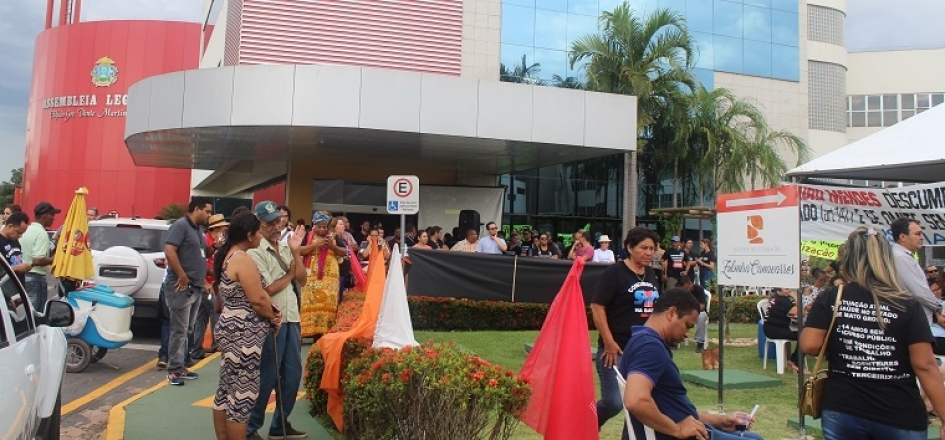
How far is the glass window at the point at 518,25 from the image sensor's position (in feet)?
75.4

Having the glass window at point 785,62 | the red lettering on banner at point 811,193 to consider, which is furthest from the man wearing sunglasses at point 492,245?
the glass window at point 785,62

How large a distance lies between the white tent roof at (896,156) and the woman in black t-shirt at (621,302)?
5645 millimetres

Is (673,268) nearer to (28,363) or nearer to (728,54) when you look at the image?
(28,363)

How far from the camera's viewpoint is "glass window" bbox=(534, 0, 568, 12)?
23500 mm

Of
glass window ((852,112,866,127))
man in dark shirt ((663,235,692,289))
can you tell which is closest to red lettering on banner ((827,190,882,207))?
man in dark shirt ((663,235,692,289))

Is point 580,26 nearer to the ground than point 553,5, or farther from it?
nearer to the ground

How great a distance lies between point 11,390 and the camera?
3434 mm

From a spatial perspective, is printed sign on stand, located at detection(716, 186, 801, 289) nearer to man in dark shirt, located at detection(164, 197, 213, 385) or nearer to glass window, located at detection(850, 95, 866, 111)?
man in dark shirt, located at detection(164, 197, 213, 385)

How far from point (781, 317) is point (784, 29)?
20980 millimetres

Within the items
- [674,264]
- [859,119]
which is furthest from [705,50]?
[674,264]

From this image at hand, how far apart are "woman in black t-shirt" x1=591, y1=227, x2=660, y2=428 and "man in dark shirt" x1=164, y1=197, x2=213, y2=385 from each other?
15.3ft

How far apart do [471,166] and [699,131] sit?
7532 mm

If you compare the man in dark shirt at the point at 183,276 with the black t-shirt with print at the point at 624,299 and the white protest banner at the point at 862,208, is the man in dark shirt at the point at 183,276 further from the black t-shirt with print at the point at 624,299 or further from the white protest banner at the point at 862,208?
the white protest banner at the point at 862,208

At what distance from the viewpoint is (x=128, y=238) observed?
1158 centimetres
